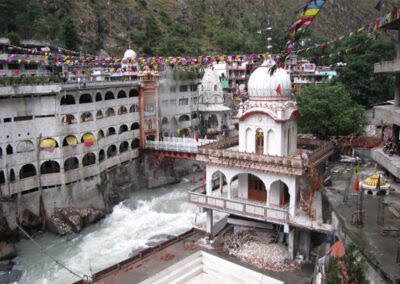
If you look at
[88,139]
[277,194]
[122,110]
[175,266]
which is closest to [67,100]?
[88,139]

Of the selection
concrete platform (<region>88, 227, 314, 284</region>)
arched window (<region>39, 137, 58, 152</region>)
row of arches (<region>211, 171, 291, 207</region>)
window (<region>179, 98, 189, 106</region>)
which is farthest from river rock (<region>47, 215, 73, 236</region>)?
window (<region>179, 98, 189, 106</region>)

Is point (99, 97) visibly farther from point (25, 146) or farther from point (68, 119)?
point (25, 146)

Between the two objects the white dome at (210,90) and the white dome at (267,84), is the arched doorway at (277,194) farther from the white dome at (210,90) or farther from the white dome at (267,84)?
the white dome at (210,90)

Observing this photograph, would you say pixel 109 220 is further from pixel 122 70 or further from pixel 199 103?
pixel 199 103

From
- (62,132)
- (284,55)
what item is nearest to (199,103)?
(62,132)

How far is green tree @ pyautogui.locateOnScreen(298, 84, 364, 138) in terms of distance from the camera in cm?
3347

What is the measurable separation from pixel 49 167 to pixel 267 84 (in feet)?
79.0

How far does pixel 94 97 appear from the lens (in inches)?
1620

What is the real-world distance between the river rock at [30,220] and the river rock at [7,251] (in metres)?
2.91

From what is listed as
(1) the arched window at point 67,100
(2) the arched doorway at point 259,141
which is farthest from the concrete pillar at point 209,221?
(1) the arched window at point 67,100

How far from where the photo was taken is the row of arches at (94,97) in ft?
127

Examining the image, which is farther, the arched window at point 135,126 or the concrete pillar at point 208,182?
the arched window at point 135,126

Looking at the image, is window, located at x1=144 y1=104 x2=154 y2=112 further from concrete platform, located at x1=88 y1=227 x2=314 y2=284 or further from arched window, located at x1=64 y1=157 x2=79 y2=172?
concrete platform, located at x1=88 y1=227 x2=314 y2=284

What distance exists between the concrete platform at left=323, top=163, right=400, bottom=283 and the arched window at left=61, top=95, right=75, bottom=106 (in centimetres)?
2590
